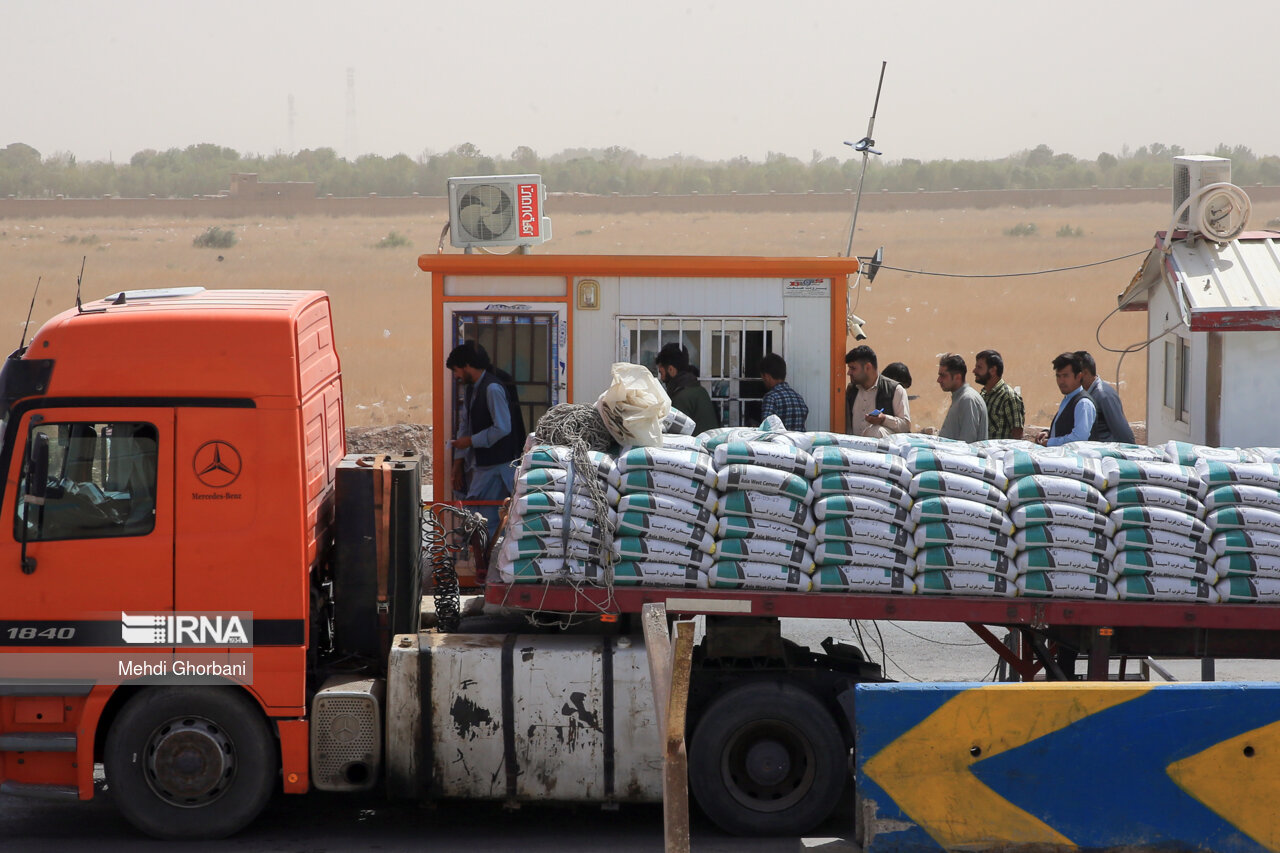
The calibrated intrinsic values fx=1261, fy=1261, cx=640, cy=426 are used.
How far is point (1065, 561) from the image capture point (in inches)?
241

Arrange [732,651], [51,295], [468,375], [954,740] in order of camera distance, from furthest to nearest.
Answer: [51,295]
[468,375]
[732,651]
[954,740]

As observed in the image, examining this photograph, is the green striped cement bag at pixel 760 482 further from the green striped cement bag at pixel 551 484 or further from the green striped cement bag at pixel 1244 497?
the green striped cement bag at pixel 1244 497

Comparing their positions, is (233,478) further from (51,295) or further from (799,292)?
(51,295)

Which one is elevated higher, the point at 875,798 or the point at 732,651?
the point at 732,651

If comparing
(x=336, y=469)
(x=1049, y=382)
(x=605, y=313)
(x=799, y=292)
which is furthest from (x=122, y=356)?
(x=1049, y=382)

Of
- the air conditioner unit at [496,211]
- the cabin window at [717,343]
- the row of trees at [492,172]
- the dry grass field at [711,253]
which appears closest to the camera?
the cabin window at [717,343]

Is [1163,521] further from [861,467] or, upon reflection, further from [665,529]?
[665,529]

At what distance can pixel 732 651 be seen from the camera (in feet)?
21.1

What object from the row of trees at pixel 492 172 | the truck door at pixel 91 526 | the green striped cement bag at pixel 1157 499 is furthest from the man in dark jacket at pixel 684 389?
the row of trees at pixel 492 172

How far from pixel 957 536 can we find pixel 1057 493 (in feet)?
1.77

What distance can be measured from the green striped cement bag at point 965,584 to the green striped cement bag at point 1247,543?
1.02 metres

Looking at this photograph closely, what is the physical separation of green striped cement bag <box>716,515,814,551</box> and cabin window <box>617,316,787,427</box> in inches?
122

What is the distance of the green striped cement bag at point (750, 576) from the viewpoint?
614cm

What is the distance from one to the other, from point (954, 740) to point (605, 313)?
4524 mm
